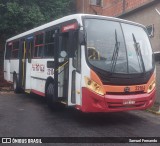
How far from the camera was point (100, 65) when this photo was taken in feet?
28.7

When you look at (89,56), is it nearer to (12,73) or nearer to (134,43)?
(134,43)

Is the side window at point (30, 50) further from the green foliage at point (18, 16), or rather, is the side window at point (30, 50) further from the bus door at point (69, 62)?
the green foliage at point (18, 16)

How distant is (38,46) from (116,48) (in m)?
4.46

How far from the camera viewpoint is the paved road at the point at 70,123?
26.5 feet

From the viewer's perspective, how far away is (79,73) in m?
8.80

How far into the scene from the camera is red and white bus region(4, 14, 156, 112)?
8.62 m

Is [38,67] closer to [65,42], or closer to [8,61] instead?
[65,42]

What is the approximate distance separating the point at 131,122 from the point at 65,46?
3.14 meters

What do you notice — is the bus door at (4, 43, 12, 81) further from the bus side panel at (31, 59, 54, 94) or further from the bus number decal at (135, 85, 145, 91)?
the bus number decal at (135, 85, 145, 91)

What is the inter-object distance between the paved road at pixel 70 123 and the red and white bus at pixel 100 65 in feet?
1.80

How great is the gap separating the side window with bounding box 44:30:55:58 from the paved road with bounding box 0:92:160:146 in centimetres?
202

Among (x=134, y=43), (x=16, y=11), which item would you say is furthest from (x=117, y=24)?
(x=16, y=11)

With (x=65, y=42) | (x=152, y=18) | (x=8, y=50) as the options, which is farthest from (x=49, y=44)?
(x=8, y=50)

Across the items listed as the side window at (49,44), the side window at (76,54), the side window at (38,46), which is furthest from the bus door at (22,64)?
the side window at (76,54)
